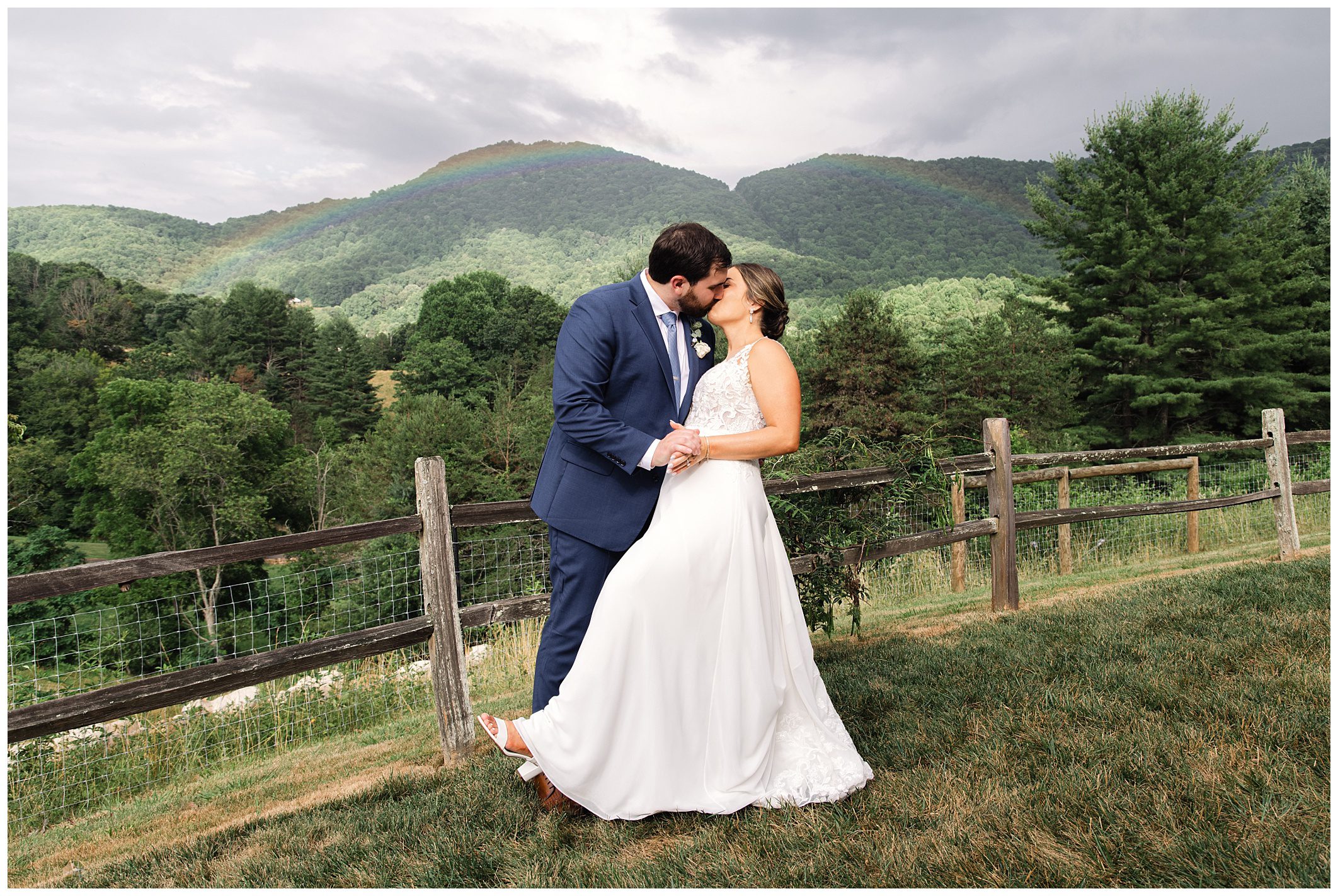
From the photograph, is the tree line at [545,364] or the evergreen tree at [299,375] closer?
the tree line at [545,364]

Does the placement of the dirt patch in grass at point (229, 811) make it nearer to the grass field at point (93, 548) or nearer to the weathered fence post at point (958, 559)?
the weathered fence post at point (958, 559)

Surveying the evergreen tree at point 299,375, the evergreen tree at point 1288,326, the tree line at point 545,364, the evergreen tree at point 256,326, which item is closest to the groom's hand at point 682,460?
the tree line at point 545,364

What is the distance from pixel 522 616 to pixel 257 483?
137 ft

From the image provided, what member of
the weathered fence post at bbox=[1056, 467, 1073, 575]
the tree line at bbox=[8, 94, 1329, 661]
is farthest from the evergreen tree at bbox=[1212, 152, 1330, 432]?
the weathered fence post at bbox=[1056, 467, 1073, 575]

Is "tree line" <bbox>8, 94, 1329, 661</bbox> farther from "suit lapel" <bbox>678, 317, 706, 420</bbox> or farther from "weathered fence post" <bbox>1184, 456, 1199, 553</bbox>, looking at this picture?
"weathered fence post" <bbox>1184, 456, 1199, 553</bbox>

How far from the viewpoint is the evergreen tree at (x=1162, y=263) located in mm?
24047

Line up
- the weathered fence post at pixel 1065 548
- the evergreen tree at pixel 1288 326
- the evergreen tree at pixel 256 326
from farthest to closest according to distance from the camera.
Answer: the evergreen tree at pixel 256 326 → the evergreen tree at pixel 1288 326 → the weathered fence post at pixel 1065 548

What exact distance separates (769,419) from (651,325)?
1.93ft

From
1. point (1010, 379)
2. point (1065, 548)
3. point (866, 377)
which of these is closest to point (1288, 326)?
point (1010, 379)

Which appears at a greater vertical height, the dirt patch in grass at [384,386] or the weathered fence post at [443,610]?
the dirt patch in grass at [384,386]

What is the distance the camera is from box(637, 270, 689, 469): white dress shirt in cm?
318

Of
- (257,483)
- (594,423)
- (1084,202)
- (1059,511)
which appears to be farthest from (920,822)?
(257,483)

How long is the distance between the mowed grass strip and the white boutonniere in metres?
1.77

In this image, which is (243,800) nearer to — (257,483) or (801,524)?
(801,524)
